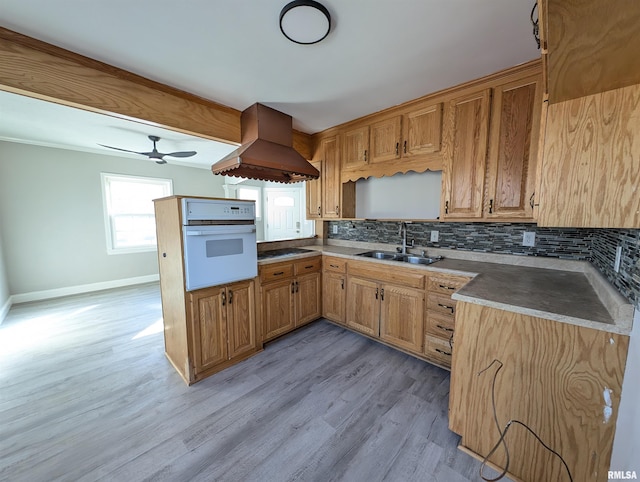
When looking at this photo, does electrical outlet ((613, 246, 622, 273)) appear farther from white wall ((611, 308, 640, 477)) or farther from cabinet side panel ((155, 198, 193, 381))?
cabinet side panel ((155, 198, 193, 381))

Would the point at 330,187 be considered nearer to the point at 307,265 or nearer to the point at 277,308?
the point at 307,265

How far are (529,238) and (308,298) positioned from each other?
2.22m

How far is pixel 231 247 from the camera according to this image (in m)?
2.17

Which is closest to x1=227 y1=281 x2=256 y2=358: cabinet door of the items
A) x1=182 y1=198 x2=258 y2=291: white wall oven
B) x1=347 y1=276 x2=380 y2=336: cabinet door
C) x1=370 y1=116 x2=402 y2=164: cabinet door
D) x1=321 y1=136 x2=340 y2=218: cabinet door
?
x1=182 y1=198 x2=258 y2=291: white wall oven

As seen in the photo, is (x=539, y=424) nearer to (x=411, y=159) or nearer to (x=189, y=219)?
(x=411, y=159)

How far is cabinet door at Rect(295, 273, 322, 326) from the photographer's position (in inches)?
112

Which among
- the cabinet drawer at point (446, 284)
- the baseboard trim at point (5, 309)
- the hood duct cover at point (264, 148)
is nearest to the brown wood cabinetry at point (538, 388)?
the cabinet drawer at point (446, 284)

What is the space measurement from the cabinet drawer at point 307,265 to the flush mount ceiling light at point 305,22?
6.45 ft

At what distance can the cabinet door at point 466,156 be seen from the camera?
204cm

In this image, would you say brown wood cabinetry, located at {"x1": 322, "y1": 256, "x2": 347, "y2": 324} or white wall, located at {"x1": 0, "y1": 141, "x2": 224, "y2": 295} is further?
white wall, located at {"x1": 0, "y1": 141, "x2": 224, "y2": 295}

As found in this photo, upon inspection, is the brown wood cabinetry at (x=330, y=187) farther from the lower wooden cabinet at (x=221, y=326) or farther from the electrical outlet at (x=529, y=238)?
the electrical outlet at (x=529, y=238)

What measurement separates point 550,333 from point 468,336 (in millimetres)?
354

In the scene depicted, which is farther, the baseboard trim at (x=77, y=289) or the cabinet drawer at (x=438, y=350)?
the baseboard trim at (x=77, y=289)

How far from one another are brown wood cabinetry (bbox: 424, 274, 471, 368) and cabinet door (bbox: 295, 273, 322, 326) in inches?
51.2
